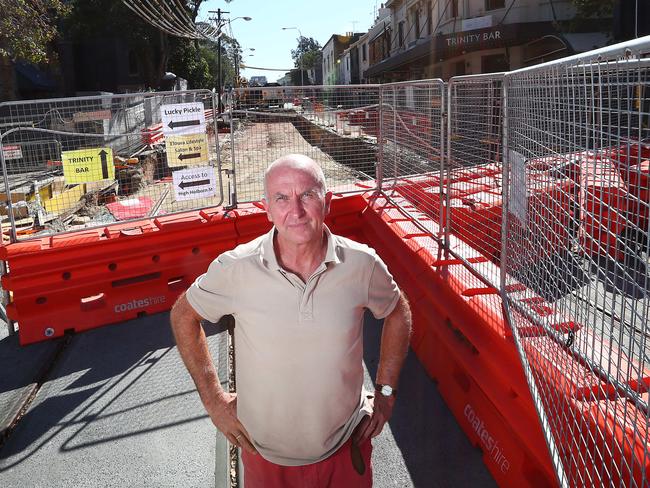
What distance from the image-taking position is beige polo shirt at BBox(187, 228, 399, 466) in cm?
225

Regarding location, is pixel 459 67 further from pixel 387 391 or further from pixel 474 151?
pixel 387 391

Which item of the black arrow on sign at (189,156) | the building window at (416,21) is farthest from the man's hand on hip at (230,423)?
the building window at (416,21)

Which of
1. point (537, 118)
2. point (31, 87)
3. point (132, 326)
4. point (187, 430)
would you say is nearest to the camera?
point (537, 118)

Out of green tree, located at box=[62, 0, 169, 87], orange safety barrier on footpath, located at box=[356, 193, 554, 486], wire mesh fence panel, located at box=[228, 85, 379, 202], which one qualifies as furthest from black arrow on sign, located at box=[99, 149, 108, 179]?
green tree, located at box=[62, 0, 169, 87]

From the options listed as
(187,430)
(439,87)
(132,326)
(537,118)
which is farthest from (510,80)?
(132,326)

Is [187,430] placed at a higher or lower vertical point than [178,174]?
lower

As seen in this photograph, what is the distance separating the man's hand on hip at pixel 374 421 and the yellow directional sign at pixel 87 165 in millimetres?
4645

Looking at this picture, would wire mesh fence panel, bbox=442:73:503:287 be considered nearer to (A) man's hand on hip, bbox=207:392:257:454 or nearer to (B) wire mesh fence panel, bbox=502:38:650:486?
(B) wire mesh fence panel, bbox=502:38:650:486

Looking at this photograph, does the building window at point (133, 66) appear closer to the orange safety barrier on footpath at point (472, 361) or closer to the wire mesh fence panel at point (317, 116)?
the wire mesh fence panel at point (317, 116)

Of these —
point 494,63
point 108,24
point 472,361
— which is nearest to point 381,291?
point 472,361

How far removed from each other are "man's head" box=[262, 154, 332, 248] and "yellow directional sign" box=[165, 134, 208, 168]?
14.1 feet

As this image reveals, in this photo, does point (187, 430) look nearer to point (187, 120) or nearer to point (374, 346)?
point (374, 346)

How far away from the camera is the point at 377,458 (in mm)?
3559

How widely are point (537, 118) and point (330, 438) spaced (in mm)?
1780
